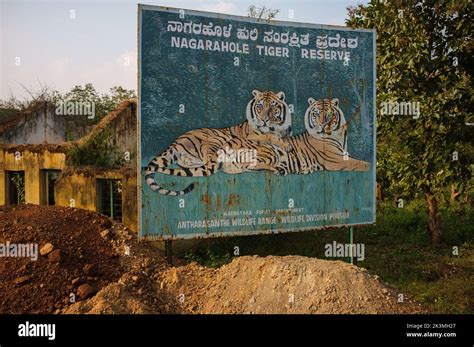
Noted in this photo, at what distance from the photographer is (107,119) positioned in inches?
597

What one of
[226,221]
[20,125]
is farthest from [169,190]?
[20,125]

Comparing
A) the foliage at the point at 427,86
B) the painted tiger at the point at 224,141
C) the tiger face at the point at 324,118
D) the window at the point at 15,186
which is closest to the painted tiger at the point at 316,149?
the tiger face at the point at 324,118

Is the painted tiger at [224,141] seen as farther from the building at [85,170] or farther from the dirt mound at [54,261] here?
the building at [85,170]

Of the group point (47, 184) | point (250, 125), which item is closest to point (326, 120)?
point (250, 125)

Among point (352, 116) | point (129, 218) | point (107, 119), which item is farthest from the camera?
point (107, 119)

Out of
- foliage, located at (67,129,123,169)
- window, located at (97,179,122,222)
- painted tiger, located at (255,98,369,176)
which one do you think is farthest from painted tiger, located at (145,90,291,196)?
foliage, located at (67,129,123,169)

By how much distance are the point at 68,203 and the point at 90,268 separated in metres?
4.34

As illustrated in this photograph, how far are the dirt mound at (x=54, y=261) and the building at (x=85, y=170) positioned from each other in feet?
3.24

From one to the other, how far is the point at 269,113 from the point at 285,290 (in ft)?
10.8

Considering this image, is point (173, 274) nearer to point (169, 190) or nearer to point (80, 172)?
point (169, 190)

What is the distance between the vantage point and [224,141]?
9.05m

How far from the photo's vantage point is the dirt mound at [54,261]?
802 centimetres

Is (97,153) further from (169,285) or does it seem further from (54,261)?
(169,285)

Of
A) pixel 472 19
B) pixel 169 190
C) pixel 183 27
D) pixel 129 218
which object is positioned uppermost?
pixel 472 19
